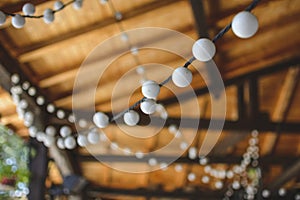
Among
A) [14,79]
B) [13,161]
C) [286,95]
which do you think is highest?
[286,95]

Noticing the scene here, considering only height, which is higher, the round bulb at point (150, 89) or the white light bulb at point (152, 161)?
the white light bulb at point (152, 161)

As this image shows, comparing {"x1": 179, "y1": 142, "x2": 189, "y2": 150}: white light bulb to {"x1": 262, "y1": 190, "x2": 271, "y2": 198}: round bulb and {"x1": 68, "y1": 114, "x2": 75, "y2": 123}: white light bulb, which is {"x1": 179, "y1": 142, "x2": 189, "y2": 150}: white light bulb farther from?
{"x1": 68, "y1": 114, "x2": 75, "y2": 123}: white light bulb

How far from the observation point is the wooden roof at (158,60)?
3484mm

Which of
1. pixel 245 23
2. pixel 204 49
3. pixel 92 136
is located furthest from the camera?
pixel 92 136

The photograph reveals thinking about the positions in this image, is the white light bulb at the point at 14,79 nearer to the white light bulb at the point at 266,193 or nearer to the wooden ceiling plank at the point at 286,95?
the wooden ceiling plank at the point at 286,95

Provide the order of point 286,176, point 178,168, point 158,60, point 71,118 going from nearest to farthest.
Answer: point 158,60 → point 71,118 → point 286,176 → point 178,168

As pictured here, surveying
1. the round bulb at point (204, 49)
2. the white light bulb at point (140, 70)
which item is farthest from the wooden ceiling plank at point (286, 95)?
the round bulb at point (204, 49)

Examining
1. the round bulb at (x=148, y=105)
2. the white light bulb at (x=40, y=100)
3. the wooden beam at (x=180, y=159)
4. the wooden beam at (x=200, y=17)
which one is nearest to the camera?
the round bulb at (x=148, y=105)

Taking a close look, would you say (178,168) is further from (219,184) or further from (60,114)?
(60,114)

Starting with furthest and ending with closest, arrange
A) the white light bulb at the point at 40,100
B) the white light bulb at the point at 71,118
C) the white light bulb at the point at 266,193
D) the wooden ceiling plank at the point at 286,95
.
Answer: the white light bulb at the point at 266,193, the wooden ceiling plank at the point at 286,95, the white light bulb at the point at 71,118, the white light bulb at the point at 40,100

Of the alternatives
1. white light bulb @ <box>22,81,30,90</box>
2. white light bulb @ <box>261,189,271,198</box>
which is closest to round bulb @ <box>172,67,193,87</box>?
white light bulb @ <box>22,81,30,90</box>

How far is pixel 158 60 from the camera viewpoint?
4.43 m

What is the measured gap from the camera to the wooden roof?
3484 millimetres

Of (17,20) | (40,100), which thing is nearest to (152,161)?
(40,100)
